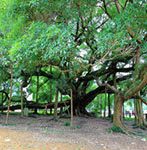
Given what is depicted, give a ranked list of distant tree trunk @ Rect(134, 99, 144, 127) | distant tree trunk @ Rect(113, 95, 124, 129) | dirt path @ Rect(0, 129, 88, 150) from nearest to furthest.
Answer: dirt path @ Rect(0, 129, 88, 150), distant tree trunk @ Rect(113, 95, 124, 129), distant tree trunk @ Rect(134, 99, 144, 127)

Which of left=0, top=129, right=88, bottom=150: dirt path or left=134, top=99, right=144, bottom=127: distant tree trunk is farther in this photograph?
left=134, top=99, right=144, bottom=127: distant tree trunk

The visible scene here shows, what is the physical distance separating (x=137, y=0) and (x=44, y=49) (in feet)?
7.76

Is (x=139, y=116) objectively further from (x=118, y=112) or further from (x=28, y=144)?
(x=28, y=144)

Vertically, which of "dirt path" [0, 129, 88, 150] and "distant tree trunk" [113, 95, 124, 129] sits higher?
"distant tree trunk" [113, 95, 124, 129]

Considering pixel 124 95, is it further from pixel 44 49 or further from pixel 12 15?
pixel 12 15

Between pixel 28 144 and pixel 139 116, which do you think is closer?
pixel 28 144

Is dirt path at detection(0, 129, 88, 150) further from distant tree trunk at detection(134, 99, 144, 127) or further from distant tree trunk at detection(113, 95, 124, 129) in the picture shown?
distant tree trunk at detection(134, 99, 144, 127)

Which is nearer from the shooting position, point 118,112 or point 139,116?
point 118,112

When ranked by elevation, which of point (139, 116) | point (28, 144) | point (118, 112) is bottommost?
point (28, 144)

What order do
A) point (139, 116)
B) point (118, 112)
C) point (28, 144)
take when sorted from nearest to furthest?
point (28, 144), point (118, 112), point (139, 116)

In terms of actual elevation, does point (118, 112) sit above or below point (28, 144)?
above

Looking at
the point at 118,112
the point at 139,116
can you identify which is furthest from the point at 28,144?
the point at 139,116

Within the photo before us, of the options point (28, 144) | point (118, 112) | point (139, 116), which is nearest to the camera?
point (28, 144)

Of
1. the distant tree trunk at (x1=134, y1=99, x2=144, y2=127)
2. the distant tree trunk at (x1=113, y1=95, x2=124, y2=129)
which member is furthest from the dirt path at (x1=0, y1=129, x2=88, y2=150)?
the distant tree trunk at (x1=134, y1=99, x2=144, y2=127)
